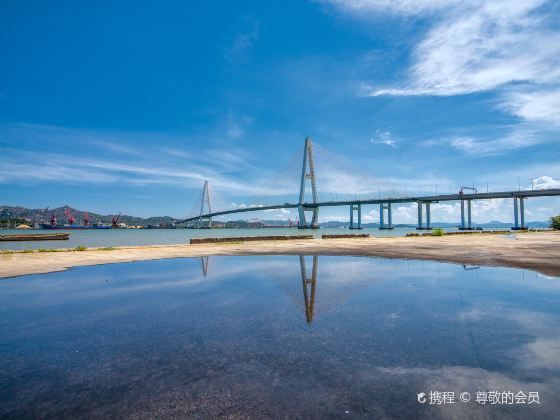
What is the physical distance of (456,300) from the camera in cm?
714

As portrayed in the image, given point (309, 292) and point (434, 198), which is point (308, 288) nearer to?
point (309, 292)

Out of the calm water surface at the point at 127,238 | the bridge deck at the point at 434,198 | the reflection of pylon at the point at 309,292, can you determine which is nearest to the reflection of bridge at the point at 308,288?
the reflection of pylon at the point at 309,292

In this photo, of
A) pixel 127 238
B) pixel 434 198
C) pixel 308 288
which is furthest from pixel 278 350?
pixel 434 198

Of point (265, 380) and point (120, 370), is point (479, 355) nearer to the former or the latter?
point (265, 380)

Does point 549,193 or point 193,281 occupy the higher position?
point 549,193

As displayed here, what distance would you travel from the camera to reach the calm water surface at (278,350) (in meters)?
3.17

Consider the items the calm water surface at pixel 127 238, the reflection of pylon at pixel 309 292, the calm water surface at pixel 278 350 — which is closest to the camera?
the calm water surface at pixel 278 350

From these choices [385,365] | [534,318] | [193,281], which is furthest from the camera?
[193,281]

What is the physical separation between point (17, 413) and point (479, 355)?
5.25 meters

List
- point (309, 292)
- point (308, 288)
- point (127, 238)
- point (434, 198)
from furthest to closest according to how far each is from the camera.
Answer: point (434, 198) → point (127, 238) → point (308, 288) → point (309, 292)

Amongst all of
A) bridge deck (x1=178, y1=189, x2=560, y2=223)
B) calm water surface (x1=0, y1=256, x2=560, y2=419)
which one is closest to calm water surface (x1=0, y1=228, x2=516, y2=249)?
bridge deck (x1=178, y1=189, x2=560, y2=223)

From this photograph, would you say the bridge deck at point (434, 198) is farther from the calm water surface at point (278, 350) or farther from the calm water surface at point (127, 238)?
the calm water surface at point (278, 350)

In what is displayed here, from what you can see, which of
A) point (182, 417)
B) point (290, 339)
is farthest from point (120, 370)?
point (290, 339)

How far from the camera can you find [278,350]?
444 centimetres
